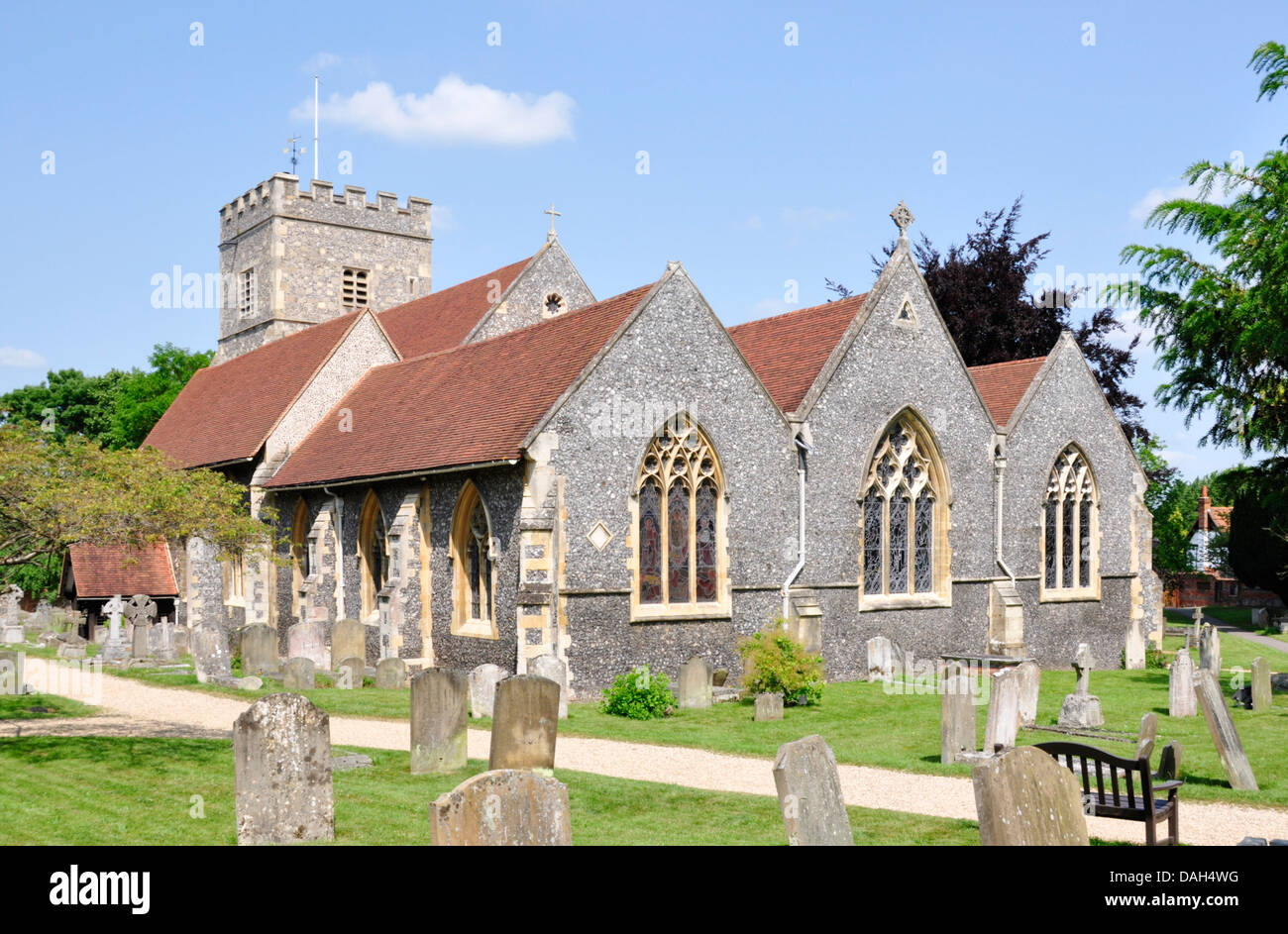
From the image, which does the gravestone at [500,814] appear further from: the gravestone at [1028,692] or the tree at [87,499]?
the gravestone at [1028,692]

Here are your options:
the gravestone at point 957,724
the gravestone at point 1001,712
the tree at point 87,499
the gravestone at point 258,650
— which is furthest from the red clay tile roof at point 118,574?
the gravestone at point 1001,712

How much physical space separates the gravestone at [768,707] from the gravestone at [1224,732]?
651 cm

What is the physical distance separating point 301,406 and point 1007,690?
2116 cm

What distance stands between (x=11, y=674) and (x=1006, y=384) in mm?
22341

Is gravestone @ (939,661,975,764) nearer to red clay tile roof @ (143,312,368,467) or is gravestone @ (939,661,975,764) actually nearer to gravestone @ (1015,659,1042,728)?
gravestone @ (1015,659,1042,728)

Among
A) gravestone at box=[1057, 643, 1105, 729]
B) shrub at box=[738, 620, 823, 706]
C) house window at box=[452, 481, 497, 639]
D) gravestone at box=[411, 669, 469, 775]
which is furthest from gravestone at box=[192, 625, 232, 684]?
gravestone at box=[1057, 643, 1105, 729]

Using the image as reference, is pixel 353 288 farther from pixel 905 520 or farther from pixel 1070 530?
pixel 1070 530

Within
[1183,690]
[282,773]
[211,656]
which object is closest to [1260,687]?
[1183,690]

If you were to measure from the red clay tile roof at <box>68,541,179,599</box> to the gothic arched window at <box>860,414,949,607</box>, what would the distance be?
19.9m

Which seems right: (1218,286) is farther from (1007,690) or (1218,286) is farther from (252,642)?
(252,642)

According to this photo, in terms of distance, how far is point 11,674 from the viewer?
65.7 ft

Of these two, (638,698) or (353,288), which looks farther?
(353,288)

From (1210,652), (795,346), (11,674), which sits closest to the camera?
(11,674)

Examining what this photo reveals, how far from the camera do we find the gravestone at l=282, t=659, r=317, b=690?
2031 cm
